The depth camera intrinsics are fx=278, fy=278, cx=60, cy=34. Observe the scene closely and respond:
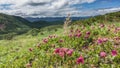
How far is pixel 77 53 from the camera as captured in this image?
11.8m

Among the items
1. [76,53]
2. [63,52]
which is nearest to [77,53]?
[76,53]

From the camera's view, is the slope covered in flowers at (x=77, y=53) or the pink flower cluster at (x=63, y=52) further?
the pink flower cluster at (x=63, y=52)

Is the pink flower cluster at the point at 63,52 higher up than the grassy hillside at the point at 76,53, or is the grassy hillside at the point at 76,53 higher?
the pink flower cluster at the point at 63,52

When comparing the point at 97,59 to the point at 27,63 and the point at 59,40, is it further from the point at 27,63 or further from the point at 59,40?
the point at 59,40

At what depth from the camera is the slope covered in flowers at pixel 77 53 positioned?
1062 cm

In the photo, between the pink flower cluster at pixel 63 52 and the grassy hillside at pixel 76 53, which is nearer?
the grassy hillside at pixel 76 53

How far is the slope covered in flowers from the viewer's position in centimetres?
1062

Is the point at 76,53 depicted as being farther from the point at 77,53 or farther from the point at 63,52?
the point at 63,52

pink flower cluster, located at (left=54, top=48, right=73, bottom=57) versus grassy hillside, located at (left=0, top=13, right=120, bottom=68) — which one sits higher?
pink flower cluster, located at (left=54, top=48, right=73, bottom=57)

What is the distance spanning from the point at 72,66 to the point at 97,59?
3.59ft

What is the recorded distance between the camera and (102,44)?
12.7 m

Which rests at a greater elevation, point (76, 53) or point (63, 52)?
point (63, 52)

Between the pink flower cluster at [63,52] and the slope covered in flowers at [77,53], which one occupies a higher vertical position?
the pink flower cluster at [63,52]

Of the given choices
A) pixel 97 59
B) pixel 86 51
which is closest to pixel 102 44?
pixel 86 51
